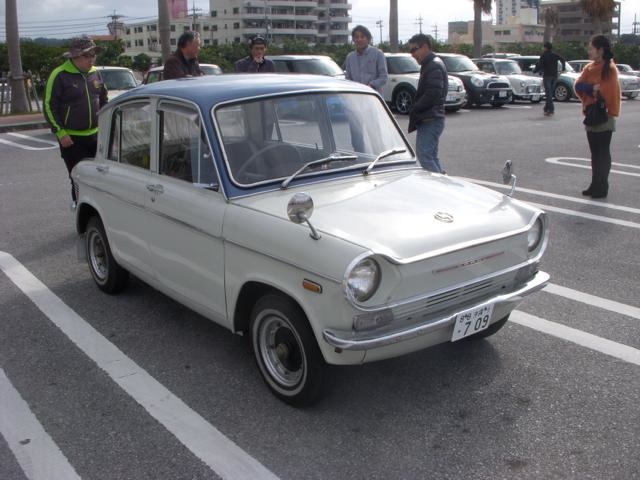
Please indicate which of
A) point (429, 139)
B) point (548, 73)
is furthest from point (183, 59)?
point (548, 73)

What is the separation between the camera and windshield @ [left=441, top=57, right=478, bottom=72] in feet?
73.6

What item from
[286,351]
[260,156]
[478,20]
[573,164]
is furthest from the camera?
[478,20]

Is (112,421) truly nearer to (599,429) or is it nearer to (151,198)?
(151,198)

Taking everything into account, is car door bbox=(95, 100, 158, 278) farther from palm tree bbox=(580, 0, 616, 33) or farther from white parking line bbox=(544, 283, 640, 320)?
palm tree bbox=(580, 0, 616, 33)

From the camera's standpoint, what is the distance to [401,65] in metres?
20.2

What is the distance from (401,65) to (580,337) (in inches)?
657

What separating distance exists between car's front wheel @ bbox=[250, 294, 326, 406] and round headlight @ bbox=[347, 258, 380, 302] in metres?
0.35

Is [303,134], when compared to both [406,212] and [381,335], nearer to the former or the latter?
[406,212]

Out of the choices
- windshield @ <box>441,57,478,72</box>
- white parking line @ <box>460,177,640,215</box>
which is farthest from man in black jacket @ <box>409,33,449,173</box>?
windshield @ <box>441,57,478,72</box>

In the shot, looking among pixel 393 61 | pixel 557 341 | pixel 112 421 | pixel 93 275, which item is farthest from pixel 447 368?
pixel 393 61

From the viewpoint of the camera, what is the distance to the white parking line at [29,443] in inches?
127

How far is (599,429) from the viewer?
3.46 meters

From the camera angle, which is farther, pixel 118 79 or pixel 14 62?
pixel 14 62

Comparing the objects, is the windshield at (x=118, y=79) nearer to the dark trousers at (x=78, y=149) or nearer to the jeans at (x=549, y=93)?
the jeans at (x=549, y=93)
